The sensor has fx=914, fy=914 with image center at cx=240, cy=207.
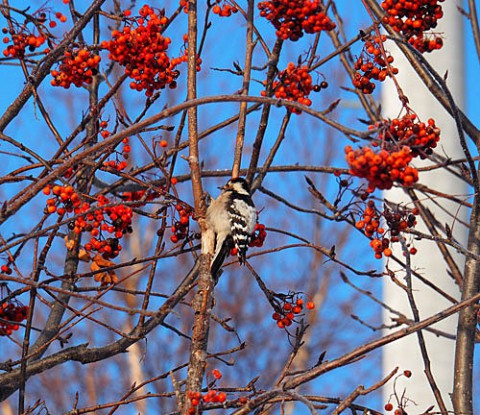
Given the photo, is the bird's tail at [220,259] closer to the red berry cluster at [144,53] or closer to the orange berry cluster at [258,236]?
the orange berry cluster at [258,236]

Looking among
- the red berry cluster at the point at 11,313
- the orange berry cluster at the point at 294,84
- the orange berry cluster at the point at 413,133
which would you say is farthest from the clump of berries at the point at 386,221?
the red berry cluster at the point at 11,313

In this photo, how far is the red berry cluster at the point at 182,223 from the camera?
3434mm

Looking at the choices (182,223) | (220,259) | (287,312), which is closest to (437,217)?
(287,312)

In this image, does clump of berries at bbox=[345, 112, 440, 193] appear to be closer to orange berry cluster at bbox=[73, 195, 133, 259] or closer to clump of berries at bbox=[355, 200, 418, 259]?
clump of berries at bbox=[355, 200, 418, 259]

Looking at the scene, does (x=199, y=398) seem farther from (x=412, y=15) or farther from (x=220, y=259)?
(x=412, y=15)

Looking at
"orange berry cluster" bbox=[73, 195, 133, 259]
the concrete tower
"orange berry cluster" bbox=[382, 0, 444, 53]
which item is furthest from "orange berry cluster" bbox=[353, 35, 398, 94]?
the concrete tower

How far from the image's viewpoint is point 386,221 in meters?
3.34

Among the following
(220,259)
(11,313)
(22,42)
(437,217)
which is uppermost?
(437,217)

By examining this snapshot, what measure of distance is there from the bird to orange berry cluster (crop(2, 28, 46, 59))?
1.01 meters

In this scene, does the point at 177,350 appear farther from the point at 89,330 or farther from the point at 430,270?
the point at 430,270

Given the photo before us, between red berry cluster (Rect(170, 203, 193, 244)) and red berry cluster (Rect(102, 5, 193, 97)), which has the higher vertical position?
red berry cluster (Rect(102, 5, 193, 97))

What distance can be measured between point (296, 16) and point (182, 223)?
0.88 metres

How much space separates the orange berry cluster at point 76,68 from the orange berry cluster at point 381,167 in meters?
1.44

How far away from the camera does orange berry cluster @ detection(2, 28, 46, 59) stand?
3885 millimetres
